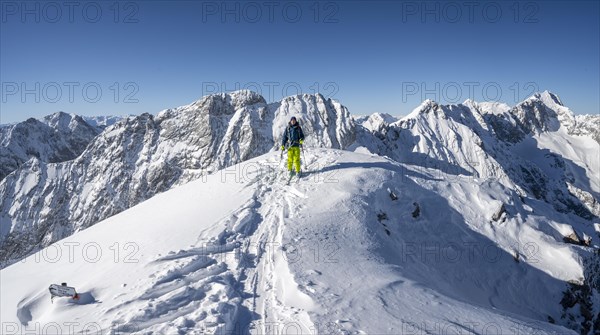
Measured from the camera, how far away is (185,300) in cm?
807

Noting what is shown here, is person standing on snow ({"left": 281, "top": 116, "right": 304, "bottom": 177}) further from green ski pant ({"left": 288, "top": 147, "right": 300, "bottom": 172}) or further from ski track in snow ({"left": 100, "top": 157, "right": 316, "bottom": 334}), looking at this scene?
ski track in snow ({"left": 100, "top": 157, "right": 316, "bottom": 334})

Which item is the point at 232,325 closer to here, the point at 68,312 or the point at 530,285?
the point at 68,312

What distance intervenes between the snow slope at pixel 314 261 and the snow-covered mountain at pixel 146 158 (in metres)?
125

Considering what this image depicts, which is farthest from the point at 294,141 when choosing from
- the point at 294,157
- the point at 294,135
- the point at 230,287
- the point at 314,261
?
the point at 230,287

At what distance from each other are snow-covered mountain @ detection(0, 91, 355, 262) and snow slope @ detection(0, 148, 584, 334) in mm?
125253

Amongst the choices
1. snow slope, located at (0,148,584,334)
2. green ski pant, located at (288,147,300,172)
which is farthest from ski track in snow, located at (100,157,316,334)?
green ski pant, located at (288,147,300,172)

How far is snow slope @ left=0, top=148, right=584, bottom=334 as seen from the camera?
25.3ft

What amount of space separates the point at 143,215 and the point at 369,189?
12.0 m

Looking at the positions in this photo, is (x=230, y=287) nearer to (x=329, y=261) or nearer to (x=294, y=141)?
(x=329, y=261)

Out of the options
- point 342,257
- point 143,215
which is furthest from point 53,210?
point 342,257

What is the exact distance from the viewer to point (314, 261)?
10.4 m

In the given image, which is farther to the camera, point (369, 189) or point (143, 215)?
point (369, 189)

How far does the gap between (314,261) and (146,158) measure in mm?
174621

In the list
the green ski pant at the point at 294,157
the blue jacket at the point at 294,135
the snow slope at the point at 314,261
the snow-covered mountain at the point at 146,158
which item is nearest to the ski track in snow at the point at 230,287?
the snow slope at the point at 314,261
